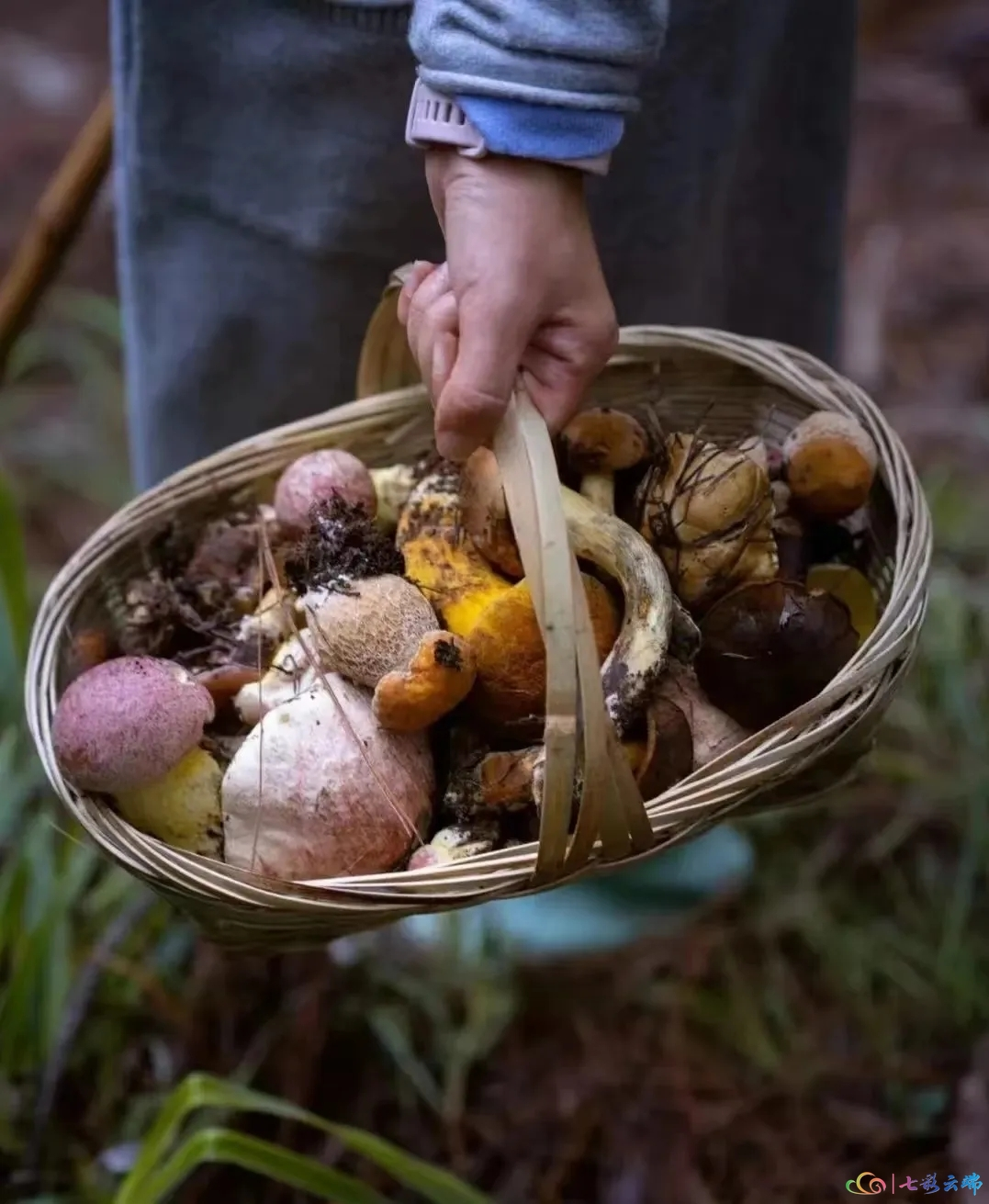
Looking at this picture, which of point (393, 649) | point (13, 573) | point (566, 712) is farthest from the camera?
point (13, 573)

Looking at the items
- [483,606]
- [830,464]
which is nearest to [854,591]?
[830,464]

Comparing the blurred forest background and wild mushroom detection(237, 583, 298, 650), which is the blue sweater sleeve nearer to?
wild mushroom detection(237, 583, 298, 650)

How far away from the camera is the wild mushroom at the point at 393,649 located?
0.54m

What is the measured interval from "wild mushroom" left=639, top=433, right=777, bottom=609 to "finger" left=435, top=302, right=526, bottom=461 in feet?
0.41

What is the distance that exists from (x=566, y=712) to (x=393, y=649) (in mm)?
130

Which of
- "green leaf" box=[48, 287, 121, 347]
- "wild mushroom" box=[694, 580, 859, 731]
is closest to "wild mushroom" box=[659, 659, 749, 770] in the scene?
"wild mushroom" box=[694, 580, 859, 731]

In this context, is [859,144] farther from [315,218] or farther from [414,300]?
[414,300]

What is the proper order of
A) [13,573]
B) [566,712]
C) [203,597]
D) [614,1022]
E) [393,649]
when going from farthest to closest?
Answer: [614,1022], [13,573], [203,597], [393,649], [566,712]

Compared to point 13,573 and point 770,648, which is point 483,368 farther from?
point 13,573

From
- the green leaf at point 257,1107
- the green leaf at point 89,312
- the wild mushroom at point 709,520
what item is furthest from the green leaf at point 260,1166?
the green leaf at point 89,312

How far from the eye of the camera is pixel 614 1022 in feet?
3.43

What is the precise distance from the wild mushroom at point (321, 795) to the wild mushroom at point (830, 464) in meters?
0.26

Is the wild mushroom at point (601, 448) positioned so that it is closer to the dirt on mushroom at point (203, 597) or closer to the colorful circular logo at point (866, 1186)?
the dirt on mushroom at point (203, 597)

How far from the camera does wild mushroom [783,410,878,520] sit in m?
0.62
